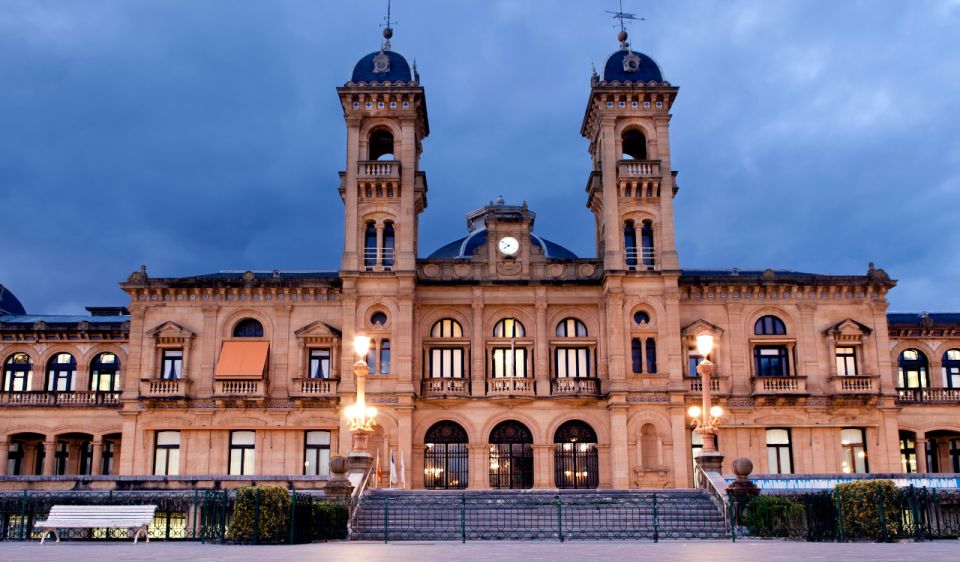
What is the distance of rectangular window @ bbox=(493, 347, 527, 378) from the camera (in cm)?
4753

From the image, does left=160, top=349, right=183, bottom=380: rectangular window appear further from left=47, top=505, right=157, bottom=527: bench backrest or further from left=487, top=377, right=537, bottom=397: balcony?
left=47, top=505, right=157, bottom=527: bench backrest

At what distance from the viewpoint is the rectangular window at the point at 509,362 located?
4753 cm

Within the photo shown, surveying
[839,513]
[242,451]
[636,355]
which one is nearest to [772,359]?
[636,355]

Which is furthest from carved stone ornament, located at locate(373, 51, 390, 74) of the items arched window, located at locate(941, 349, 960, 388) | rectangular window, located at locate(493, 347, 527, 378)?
arched window, located at locate(941, 349, 960, 388)

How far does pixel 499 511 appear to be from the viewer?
30.9m

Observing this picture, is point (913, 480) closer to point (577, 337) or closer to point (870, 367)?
point (870, 367)

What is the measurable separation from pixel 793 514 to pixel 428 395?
23.6 metres

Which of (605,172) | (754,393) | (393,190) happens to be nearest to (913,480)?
(754,393)

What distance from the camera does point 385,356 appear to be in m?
46.8

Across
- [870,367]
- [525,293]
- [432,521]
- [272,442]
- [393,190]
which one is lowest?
[432,521]

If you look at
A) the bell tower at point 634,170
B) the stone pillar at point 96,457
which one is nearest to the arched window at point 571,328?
the bell tower at point 634,170

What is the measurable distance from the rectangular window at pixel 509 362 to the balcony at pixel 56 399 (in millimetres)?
21236

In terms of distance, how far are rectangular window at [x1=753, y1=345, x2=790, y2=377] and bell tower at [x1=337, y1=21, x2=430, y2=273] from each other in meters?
18.9

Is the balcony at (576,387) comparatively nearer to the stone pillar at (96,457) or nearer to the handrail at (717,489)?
the handrail at (717,489)
